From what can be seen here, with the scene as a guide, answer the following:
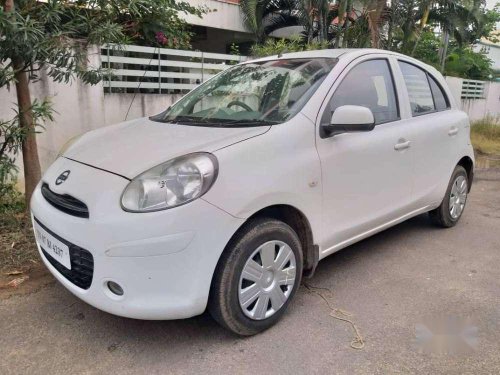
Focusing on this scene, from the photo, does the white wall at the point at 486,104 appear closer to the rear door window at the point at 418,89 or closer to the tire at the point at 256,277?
the rear door window at the point at 418,89

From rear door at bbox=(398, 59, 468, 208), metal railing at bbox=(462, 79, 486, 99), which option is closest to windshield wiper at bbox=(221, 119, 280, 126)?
rear door at bbox=(398, 59, 468, 208)

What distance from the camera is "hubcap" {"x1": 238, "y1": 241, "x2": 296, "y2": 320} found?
256 cm

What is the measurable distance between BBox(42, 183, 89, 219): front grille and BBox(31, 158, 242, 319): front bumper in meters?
0.04

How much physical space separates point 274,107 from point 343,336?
1490mm

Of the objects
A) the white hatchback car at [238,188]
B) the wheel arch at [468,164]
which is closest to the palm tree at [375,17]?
the wheel arch at [468,164]

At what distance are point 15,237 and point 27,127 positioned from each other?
923 mm

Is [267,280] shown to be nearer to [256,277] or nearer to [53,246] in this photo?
[256,277]

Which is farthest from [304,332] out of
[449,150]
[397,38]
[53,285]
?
[397,38]

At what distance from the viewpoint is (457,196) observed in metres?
4.67

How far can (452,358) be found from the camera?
254 cm

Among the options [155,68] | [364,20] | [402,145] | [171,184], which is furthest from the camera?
[364,20]

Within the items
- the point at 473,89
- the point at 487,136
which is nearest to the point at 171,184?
the point at 487,136

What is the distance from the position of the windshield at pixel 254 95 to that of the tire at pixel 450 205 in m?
2.01

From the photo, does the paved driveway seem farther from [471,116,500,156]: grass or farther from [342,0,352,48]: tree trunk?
[471,116,500,156]: grass
